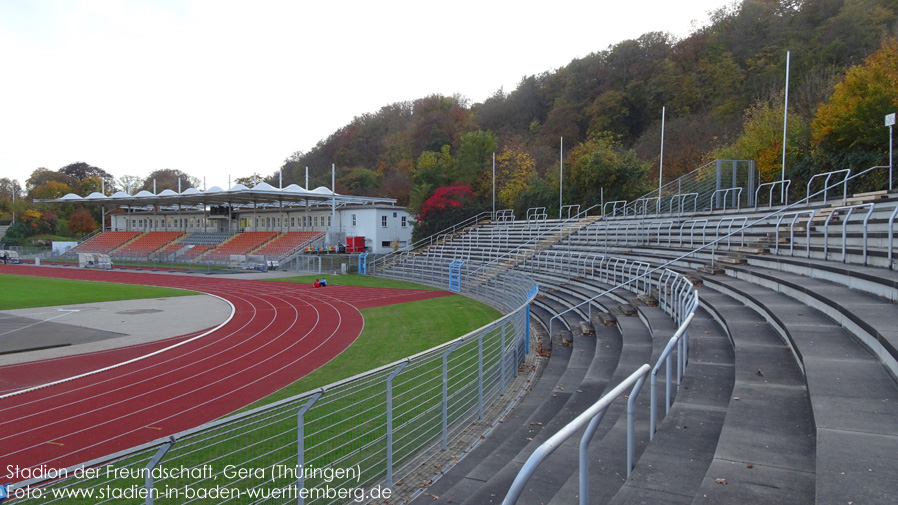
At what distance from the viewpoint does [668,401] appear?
518cm

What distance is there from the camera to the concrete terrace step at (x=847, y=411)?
285 centimetres

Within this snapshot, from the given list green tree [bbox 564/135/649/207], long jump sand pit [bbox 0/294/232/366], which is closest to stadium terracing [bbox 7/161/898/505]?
long jump sand pit [bbox 0/294/232/366]

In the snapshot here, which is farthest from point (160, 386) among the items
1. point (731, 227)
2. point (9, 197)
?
point (9, 197)

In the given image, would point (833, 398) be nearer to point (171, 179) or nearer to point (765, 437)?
point (765, 437)

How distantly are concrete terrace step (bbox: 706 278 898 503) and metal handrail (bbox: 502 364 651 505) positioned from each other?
1120 mm

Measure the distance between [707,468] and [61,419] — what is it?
984cm

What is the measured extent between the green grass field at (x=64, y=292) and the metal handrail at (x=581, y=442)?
2539 centimetres

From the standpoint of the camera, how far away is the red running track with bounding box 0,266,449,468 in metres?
7.95

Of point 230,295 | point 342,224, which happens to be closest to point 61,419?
point 230,295

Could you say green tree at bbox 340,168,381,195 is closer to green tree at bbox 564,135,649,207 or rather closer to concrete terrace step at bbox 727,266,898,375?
green tree at bbox 564,135,649,207

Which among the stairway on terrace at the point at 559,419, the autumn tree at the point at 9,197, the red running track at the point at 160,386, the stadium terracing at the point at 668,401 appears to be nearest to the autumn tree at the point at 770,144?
the stadium terracing at the point at 668,401

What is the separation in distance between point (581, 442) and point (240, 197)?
5190 cm

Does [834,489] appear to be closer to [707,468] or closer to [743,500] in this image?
[743,500]

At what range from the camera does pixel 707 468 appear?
11.9 feet
